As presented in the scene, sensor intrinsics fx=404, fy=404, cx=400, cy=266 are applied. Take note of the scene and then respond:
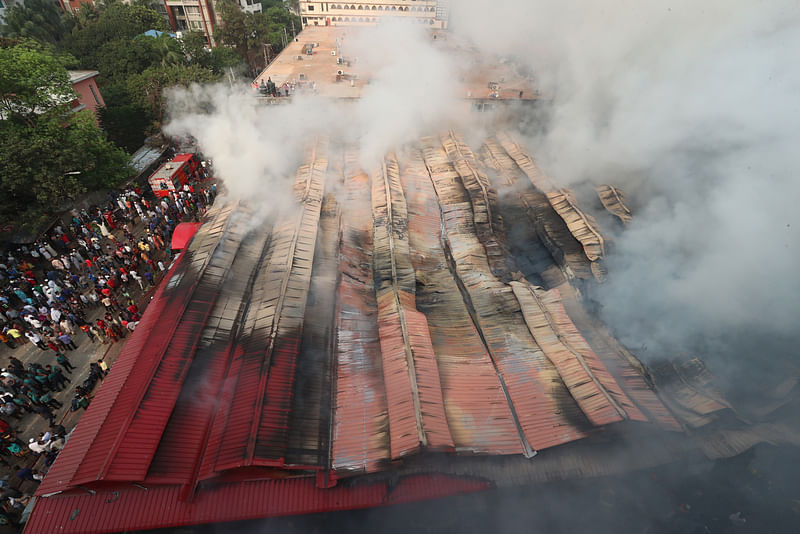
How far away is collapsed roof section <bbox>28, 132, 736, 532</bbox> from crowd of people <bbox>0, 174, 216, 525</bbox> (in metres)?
2.28

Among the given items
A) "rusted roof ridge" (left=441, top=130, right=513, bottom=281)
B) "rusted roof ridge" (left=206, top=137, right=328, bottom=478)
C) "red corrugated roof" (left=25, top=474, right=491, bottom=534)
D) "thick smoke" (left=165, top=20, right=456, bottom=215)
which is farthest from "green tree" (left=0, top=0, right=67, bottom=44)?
"red corrugated roof" (left=25, top=474, right=491, bottom=534)

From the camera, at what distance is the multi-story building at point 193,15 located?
46469mm

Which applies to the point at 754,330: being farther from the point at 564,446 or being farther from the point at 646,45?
the point at 646,45

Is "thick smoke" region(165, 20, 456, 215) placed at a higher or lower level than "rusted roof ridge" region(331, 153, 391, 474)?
higher

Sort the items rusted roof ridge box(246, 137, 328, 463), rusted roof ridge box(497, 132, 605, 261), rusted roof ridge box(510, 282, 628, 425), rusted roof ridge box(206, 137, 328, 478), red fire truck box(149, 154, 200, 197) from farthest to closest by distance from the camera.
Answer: red fire truck box(149, 154, 200, 197) < rusted roof ridge box(497, 132, 605, 261) < rusted roof ridge box(510, 282, 628, 425) < rusted roof ridge box(246, 137, 328, 463) < rusted roof ridge box(206, 137, 328, 478)

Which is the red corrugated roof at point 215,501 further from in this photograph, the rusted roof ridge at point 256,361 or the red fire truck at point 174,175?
the red fire truck at point 174,175

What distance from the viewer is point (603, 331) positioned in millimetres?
11938

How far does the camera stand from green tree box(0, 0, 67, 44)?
31891 millimetres

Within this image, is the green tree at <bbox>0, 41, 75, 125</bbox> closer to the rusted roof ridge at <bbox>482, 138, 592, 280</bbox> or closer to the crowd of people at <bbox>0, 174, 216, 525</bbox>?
the crowd of people at <bbox>0, 174, 216, 525</bbox>

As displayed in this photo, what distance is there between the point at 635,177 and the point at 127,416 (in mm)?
20083

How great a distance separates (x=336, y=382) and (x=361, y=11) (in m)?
47.7

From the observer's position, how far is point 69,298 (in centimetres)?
1469

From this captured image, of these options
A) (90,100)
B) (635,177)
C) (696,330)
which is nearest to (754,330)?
(696,330)

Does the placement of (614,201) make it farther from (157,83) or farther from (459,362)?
(157,83)
